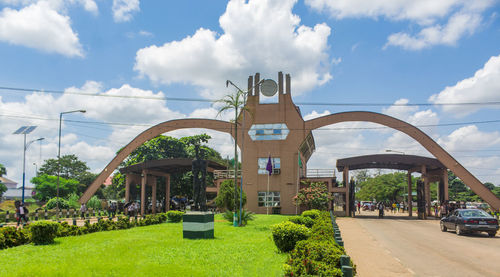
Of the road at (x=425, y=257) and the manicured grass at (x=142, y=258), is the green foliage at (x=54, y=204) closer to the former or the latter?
the manicured grass at (x=142, y=258)

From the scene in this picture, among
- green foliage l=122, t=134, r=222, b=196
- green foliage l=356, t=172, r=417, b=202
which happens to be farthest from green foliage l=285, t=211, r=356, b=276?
green foliage l=356, t=172, r=417, b=202

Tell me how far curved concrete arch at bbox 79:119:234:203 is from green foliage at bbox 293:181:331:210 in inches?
400

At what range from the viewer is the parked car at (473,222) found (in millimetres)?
17875

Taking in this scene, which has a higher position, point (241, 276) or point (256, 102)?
point (256, 102)

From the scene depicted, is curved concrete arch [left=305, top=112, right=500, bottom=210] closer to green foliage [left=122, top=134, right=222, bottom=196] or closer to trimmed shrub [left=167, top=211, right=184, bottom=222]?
trimmed shrub [left=167, top=211, right=184, bottom=222]

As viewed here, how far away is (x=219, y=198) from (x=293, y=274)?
19.9 meters

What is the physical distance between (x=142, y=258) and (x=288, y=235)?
4098 millimetres

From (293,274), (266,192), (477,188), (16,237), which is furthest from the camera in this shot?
(266,192)

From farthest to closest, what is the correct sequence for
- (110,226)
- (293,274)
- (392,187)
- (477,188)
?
(392,187), (477,188), (110,226), (293,274)

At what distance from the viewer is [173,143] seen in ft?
179

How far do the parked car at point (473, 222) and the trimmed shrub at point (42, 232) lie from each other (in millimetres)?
17804

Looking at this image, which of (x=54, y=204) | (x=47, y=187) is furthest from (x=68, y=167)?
(x=54, y=204)

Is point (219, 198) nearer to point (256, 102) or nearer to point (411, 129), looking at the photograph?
point (256, 102)

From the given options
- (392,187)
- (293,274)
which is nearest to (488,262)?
(293,274)
